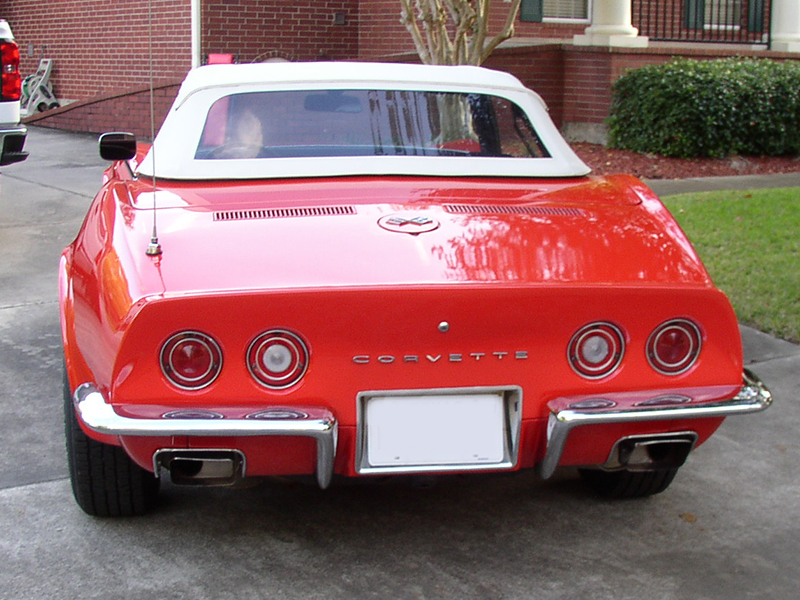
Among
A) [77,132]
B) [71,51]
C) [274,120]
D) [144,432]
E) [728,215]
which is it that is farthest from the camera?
[71,51]

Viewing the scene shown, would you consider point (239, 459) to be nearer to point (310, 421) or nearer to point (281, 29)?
point (310, 421)

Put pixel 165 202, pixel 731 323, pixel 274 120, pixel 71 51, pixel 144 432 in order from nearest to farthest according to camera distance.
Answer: pixel 144 432
pixel 731 323
pixel 165 202
pixel 274 120
pixel 71 51

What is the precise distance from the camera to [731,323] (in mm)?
3090

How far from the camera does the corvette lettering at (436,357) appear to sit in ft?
9.62

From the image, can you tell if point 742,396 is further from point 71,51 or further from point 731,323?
point 71,51

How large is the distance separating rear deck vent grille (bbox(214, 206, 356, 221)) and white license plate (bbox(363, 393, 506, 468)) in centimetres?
68

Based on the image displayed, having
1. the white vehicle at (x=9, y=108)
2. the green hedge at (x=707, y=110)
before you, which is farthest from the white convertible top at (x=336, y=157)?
the green hedge at (x=707, y=110)

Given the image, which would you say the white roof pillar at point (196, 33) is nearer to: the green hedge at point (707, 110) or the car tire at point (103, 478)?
the green hedge at point (707, 110)

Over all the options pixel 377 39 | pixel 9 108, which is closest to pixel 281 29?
pixel 377 39

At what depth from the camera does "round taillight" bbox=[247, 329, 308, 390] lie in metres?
2.91

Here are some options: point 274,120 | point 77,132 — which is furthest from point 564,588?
point 77,132

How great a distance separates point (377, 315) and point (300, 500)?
1.10 metres

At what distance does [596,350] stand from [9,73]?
21.9ft

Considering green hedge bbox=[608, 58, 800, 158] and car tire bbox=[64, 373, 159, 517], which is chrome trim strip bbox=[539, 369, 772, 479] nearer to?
car tire bbox=[64, 373, 159, 517]
